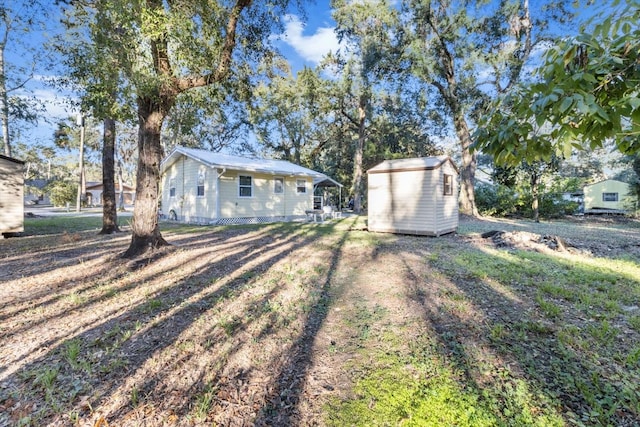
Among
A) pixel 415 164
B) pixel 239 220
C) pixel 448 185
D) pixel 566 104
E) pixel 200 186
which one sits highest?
pixel 415 164

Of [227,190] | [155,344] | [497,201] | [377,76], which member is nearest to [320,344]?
[155,344]

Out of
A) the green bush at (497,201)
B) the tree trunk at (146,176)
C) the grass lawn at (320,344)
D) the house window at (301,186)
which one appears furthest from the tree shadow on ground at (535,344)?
the green bush at (497,201)

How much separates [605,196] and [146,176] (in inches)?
1275

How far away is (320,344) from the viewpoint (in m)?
2.94

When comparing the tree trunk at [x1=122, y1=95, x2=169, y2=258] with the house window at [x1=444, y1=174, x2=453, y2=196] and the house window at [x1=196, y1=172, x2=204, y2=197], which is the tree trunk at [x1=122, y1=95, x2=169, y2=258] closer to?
the house window at [x1=196, y1=172, x2=204, y2=197]

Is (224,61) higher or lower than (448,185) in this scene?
higher

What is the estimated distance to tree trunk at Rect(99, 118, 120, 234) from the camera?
927 centimetres

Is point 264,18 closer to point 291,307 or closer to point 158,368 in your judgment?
point 291,307

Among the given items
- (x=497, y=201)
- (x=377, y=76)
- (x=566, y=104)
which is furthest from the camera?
(x=497, y=201)

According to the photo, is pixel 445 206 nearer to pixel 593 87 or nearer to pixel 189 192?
pixel 593 87

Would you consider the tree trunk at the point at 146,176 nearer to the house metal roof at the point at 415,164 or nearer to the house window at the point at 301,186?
the house metal roof at the point at 415,164

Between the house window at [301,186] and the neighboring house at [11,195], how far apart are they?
10.7 metres

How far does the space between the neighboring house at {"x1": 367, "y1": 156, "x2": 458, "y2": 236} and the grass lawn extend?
12.3 ft

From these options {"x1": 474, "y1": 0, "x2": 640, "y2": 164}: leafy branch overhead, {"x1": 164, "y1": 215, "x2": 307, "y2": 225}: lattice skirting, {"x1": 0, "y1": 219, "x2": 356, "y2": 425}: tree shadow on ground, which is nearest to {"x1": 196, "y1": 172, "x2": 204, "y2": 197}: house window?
{"x1": 164, "y1": 215, "x2": 307, "y2": 225}: lattice skirting
